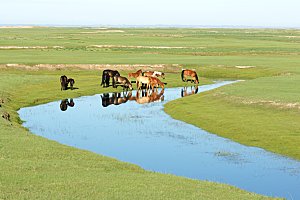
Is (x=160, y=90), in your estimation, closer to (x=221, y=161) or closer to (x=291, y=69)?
(x=291, y=69)

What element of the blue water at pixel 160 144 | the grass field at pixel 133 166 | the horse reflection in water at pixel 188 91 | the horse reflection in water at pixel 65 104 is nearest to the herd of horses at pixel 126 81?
the grass field at pixel 133 166

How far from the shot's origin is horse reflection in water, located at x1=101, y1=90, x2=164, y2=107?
41.4m

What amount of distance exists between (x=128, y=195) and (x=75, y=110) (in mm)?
22495

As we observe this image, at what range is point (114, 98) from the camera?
4294 centimetres

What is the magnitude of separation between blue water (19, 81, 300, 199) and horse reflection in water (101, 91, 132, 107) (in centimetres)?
46

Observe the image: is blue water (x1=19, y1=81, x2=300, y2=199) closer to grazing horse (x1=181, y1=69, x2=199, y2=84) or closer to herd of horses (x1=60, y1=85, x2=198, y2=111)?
herd of horses (x1=60, y1=85, x2=198, y2=111)

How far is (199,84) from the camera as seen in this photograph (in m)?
51.6

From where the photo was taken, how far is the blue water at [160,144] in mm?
20038

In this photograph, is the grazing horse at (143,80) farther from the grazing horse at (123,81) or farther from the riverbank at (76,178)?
the riverbank at (76,178)

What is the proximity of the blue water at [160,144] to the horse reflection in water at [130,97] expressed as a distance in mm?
951

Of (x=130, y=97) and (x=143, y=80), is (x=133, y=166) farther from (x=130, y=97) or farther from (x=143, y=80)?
(x=143, y=80)

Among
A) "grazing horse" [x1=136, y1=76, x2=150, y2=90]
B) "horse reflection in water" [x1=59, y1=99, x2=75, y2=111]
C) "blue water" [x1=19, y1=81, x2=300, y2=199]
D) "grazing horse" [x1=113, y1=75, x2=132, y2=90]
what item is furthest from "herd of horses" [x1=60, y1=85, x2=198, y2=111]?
"grazing horse" [x1=113, y1=75, x2=132, y2=90]

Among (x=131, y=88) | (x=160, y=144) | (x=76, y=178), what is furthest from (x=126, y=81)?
(x=76, y=178)

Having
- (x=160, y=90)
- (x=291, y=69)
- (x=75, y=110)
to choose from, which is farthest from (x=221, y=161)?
(x=291, y=69)
